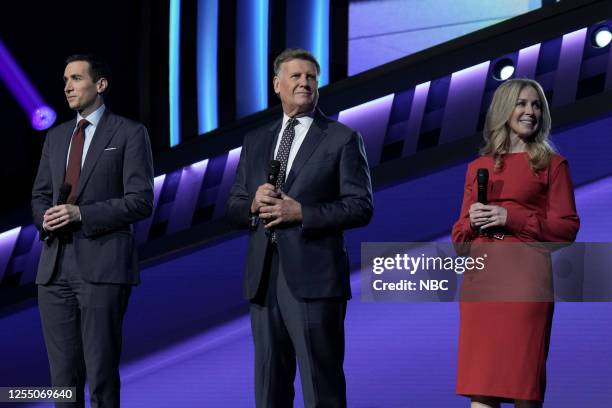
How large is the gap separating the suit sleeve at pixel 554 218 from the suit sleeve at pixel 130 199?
45.1 inches

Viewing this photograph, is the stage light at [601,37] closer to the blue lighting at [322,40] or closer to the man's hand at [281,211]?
the blue lighting at [322,40]

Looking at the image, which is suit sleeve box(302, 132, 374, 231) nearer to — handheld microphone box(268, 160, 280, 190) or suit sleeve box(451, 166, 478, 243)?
handheld microphone box(268, 160, 280, 190)

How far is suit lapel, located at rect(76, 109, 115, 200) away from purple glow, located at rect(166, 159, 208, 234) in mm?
1150

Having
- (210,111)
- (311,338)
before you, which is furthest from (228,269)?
(311,338)

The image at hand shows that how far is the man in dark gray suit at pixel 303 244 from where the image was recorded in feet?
9.26

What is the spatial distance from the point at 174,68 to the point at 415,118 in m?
1.21

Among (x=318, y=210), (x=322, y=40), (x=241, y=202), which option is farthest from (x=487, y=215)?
(x=322, y=40)

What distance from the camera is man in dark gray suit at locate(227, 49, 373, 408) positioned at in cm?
282

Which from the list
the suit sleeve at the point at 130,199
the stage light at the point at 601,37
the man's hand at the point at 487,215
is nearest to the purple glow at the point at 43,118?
the suit sleeve at the point at 130,199

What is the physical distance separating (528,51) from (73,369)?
210 cm

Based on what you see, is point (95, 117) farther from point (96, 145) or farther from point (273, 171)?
point (273, 171)

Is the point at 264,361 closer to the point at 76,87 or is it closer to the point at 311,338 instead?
the point at 311,338

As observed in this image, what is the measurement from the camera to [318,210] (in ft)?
9.30

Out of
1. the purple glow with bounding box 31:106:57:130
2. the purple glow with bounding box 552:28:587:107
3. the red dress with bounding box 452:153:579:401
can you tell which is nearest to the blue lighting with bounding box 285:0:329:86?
the purple glow with bounding box 552:28:587:107
